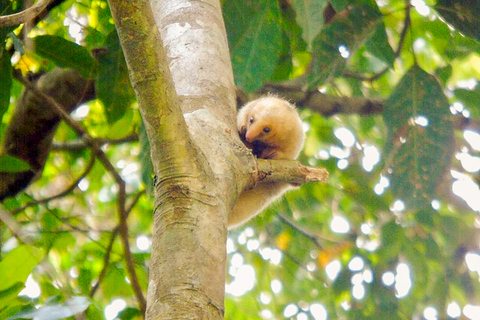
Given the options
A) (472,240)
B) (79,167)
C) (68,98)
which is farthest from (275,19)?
(79,167)

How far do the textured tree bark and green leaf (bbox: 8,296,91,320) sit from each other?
1992 millimetres

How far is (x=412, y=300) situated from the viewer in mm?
4934

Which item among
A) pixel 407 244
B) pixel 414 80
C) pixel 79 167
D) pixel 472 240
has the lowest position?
pixel 472 240

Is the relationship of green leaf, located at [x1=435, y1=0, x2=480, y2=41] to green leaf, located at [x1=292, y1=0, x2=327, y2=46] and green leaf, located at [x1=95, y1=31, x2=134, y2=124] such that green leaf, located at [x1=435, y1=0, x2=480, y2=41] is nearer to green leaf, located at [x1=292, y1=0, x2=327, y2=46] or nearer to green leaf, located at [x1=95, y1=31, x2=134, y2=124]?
green leaf, located at [x1=292, y1=0, x2=327, y2=46]

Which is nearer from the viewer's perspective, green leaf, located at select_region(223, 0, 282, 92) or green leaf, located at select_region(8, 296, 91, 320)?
green leaf, located at select_region(8, 296, 91, 320)

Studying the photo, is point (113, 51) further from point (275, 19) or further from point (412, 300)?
point (412, 300)

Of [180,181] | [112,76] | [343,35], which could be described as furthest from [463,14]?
[180,181]

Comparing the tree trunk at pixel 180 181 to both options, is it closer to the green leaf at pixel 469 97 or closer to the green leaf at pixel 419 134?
the green leaf at pixel 419 134

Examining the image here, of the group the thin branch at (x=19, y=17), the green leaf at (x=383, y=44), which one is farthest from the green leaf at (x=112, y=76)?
the thin branch at (x=19, y=17)

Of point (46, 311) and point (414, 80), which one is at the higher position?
point (46, 311)

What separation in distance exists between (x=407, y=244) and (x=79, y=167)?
3161 mm

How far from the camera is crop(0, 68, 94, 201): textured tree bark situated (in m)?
3.72

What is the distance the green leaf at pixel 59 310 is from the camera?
1783 mm

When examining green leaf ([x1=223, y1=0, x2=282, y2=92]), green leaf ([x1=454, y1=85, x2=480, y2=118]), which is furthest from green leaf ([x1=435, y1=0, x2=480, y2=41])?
green leaf ([x1=454, y1=85, x2=480, y2=118])
